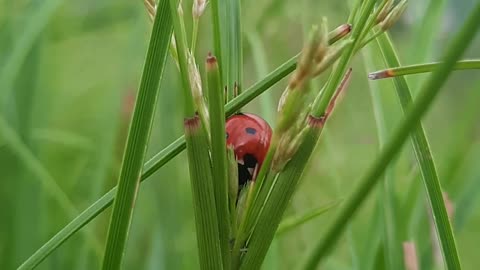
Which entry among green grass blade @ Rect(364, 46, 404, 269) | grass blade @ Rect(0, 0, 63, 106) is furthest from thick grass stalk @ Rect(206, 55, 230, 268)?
grass blade @ Rect(0, 0, 63, 106)

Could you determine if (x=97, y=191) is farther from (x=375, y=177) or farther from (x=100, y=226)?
(x=375, y=177)

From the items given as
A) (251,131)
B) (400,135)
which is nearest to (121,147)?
(251,131)

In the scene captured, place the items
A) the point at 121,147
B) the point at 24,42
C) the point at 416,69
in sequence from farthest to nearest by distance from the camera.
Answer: the point at 121,147 → the point at 24,42 → the point at 416,69

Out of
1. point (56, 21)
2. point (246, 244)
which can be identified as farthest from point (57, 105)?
point (246, 244)

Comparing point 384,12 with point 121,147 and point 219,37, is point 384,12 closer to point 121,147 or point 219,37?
point 219,37

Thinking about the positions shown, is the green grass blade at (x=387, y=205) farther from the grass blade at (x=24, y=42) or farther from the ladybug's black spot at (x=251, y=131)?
the grass blade at (x=24, y=42)

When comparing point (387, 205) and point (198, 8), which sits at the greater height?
point (198, 8)

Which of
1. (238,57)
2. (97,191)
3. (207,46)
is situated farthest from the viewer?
(207,46)
